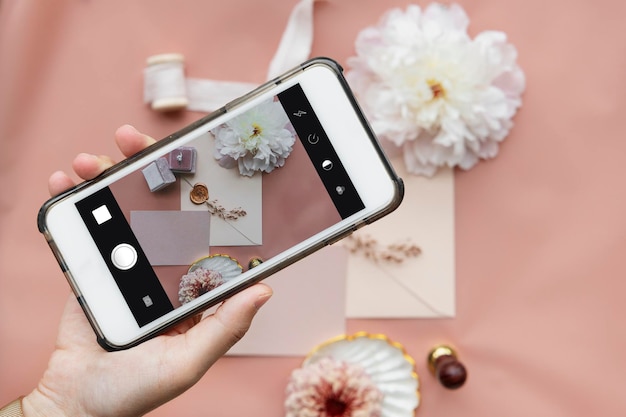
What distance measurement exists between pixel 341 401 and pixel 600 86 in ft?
1.26

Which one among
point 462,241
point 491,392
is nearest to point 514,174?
point 462,241

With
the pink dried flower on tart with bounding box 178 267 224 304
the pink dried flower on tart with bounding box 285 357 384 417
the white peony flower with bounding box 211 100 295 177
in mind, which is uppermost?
the white peony flower with bounding box 211 100 295 177

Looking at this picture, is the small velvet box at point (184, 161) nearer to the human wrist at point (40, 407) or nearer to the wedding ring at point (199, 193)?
the wedding ring at point (199, 193)

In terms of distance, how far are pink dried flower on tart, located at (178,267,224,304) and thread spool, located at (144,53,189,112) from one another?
205 millimetres

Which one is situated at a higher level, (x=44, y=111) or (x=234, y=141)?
(x=44, y=111)

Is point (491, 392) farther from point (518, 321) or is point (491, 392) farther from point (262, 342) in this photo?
point (262, 342)

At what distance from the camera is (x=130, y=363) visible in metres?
0.38

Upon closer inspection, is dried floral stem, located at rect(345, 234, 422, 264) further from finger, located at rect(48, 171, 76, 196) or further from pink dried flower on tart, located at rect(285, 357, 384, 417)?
finger, located at rect(48, 171, 76, 196)

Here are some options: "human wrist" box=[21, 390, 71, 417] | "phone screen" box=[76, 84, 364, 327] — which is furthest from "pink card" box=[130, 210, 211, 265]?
"human wrist" box=[21, 390, 71, 417]

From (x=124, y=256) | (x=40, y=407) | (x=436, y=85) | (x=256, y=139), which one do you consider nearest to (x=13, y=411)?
(x=40, y=407)

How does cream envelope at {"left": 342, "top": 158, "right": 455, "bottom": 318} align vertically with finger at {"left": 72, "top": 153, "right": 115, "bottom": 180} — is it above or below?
below

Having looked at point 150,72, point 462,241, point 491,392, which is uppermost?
point 150,72

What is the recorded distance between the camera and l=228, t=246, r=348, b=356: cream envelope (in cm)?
53

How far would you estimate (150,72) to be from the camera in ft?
1.71
